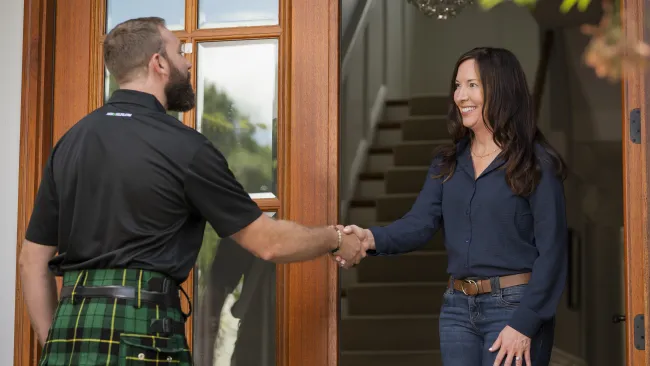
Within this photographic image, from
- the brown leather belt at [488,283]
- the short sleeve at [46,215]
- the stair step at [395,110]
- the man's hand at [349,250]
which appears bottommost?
the brown leather belt at [488,283]

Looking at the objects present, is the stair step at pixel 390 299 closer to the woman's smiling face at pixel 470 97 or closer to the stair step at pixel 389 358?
the stair step at pixel 389 358

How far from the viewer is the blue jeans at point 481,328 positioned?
250 cm

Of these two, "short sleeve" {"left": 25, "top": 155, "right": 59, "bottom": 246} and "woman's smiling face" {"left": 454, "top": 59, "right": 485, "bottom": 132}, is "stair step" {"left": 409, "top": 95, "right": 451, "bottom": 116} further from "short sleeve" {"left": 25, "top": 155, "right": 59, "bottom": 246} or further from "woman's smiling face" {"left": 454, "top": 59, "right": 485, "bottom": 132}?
"short sleeve" {"left": 25, "top": 155, "right": 59, "bottom": 246}

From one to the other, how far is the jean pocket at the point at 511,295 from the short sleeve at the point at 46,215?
1183 millimetres

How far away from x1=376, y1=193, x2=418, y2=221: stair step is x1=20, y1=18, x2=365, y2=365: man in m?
4.21

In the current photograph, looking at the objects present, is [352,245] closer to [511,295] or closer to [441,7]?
[511,295]

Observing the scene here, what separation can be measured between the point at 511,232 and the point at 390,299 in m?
3.51

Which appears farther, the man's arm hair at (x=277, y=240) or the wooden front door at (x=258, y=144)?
the wooden front door at (x=258, y=144)

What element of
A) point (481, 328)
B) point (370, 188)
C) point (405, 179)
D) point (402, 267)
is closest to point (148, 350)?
point (481, 328)

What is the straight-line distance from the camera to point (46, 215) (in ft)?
7.52

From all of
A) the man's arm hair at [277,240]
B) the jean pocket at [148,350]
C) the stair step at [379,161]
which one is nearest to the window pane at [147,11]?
the man's arm hair at [277,240]

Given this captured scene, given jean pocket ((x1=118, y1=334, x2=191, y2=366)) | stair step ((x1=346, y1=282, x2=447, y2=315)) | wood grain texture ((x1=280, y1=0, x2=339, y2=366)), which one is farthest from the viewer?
stair step ((x1=346, y1=282, x2=447, y2=315))

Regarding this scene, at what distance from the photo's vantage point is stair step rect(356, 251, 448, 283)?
6.17m

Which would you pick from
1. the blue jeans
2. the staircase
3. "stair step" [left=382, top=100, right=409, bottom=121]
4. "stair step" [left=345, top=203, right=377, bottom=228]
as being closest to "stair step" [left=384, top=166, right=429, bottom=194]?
the staircase
